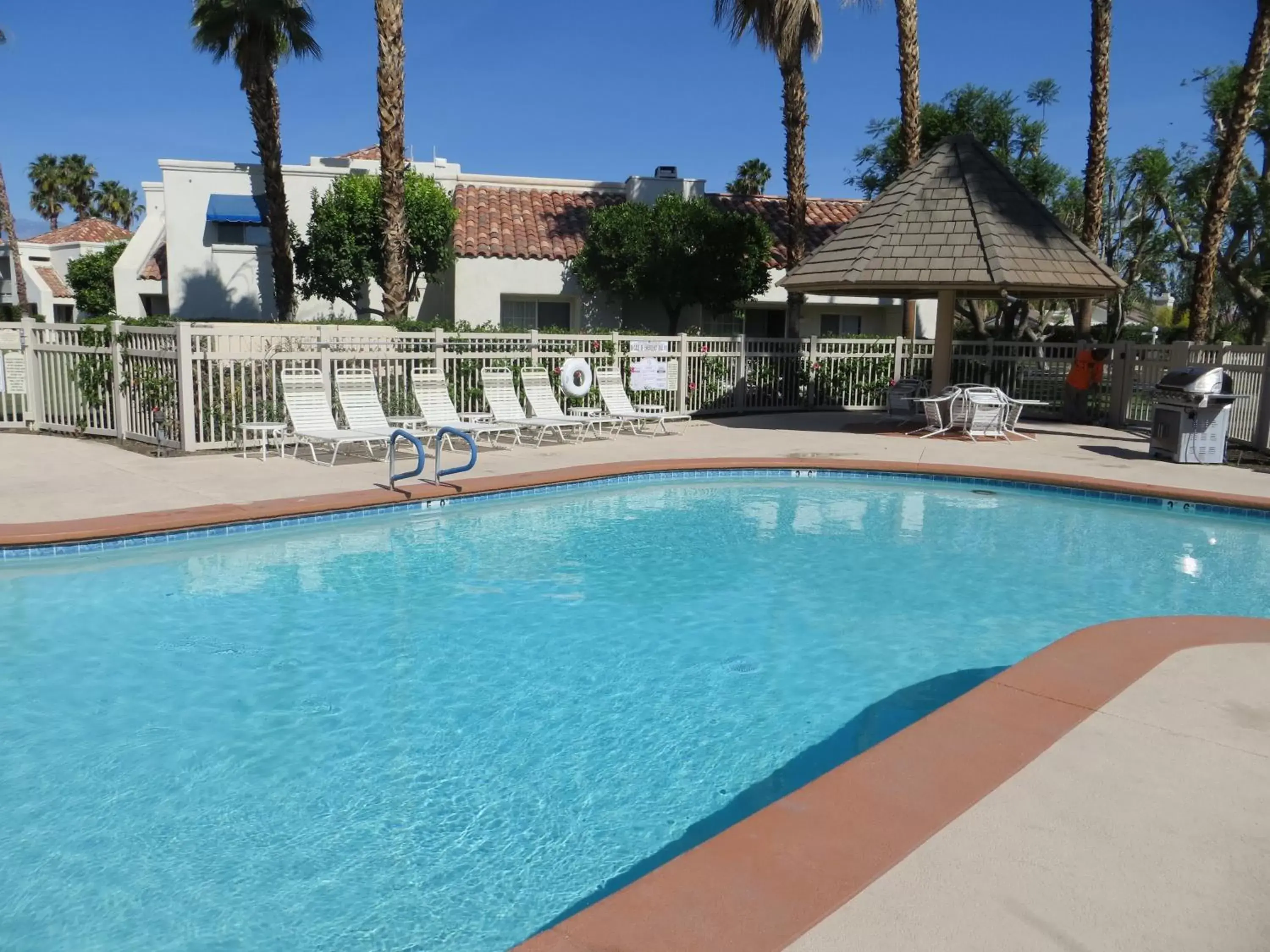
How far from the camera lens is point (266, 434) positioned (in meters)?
12.1

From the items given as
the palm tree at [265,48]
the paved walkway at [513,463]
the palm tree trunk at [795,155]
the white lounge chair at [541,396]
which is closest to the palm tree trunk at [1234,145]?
the paved walkway at [513,463]

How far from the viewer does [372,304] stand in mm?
26641

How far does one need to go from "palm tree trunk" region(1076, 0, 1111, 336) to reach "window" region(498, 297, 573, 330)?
40.9 feet

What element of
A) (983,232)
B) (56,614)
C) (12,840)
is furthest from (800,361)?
(12,840)

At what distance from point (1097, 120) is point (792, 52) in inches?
247

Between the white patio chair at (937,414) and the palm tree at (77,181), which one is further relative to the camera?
the palm tree at (77,181)

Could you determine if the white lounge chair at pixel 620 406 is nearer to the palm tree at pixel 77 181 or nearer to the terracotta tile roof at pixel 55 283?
the terracotta tile roof at pixel 55 283

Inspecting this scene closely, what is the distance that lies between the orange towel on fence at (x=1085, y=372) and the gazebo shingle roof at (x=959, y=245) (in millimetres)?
1223

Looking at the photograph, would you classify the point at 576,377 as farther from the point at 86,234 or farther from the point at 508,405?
the point at 86,234

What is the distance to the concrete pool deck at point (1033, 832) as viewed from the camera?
278 centimetres

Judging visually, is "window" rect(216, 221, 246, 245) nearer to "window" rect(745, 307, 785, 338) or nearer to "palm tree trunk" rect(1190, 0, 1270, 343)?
"window" rect(745, 307, 785, 338)

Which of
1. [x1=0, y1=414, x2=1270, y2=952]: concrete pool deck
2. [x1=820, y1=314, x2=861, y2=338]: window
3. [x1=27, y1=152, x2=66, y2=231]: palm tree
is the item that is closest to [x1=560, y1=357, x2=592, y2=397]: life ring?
[x1=0, y1=414, x2=1270, y2=952]: concrete pool deck

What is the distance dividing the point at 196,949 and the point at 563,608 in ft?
13.4

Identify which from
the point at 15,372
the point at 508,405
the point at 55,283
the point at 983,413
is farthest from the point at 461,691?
the point at 55,283
